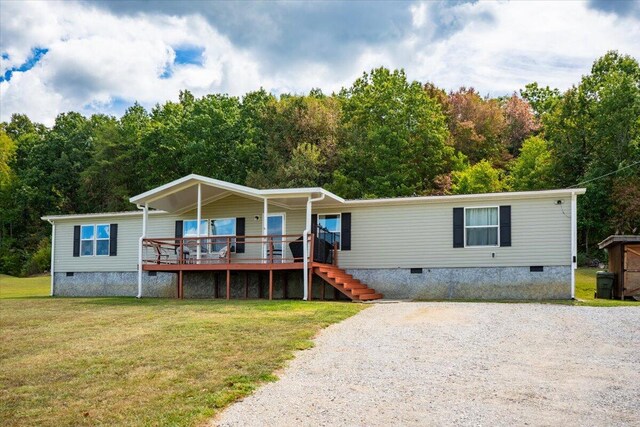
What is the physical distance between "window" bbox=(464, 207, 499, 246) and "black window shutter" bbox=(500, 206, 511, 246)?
165mm

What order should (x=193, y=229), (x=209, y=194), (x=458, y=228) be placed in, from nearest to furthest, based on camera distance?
1. (x=458, y=228)
2. (x=209, y=194)
3. (x=193, y=229)

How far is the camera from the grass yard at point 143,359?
6883 millimetres

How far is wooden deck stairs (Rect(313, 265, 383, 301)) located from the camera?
17.3 meters

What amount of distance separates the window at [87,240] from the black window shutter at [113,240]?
31.1 inches

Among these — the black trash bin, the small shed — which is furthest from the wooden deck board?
the small shed

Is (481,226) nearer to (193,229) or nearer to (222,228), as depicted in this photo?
(222,228)

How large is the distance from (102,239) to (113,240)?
506mm

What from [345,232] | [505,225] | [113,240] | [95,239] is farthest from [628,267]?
[95,239]

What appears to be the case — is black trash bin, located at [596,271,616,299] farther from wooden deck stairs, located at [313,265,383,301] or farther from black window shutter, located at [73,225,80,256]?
black window shutter, located at [73,225,80,256]

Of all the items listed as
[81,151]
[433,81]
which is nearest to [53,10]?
[433,81]

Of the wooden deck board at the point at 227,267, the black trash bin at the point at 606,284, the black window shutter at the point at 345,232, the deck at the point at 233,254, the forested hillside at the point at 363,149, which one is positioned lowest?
the black trash bin at the point at 606,284

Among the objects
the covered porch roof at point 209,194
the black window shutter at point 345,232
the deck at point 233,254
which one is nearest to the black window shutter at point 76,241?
the deck at point 233,254

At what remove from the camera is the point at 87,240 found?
23156mm

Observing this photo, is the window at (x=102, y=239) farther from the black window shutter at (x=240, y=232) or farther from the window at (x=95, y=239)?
the black window shutter at (x=240, y=232)
